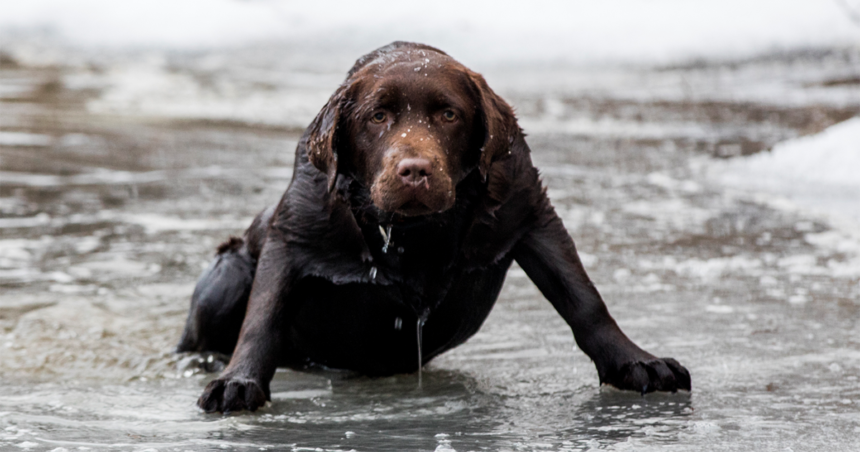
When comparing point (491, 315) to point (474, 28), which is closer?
point (491, 315)

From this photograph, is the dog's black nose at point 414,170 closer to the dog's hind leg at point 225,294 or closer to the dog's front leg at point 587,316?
the dog's front leg at point 587,316

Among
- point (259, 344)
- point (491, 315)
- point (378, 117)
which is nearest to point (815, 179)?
point (491, 315)

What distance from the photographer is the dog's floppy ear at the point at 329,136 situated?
385 centimetres

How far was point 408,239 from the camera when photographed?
396cm

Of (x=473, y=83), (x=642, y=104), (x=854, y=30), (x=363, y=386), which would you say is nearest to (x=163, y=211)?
(x=363, y=386)

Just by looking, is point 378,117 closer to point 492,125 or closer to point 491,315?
point 492,125

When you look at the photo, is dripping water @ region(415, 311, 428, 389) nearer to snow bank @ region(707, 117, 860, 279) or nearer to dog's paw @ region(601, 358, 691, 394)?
dog's paw @ region(601, 358, 691, 394)

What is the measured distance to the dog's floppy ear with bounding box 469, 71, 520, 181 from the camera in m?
3.78

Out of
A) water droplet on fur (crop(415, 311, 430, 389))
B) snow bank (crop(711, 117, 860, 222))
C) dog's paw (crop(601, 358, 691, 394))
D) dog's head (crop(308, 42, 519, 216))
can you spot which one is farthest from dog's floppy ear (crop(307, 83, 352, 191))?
snow bank (crop(711, 117, 860, 222))

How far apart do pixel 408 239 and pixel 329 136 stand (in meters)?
0.47

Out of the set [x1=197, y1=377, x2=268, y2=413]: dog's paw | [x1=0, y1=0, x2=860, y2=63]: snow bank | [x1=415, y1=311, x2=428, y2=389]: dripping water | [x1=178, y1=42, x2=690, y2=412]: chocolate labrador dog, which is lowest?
[x1=197, y1=377, x2=268, y2=413]: dog's paw

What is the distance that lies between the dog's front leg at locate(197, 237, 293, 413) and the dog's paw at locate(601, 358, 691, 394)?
123 centimetres

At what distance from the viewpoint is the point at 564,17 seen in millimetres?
25844

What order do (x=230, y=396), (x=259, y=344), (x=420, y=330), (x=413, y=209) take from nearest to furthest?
(x=413, y=209) → (x=230, y=396) → (x=259, y=344) → (x=420, y=330)
